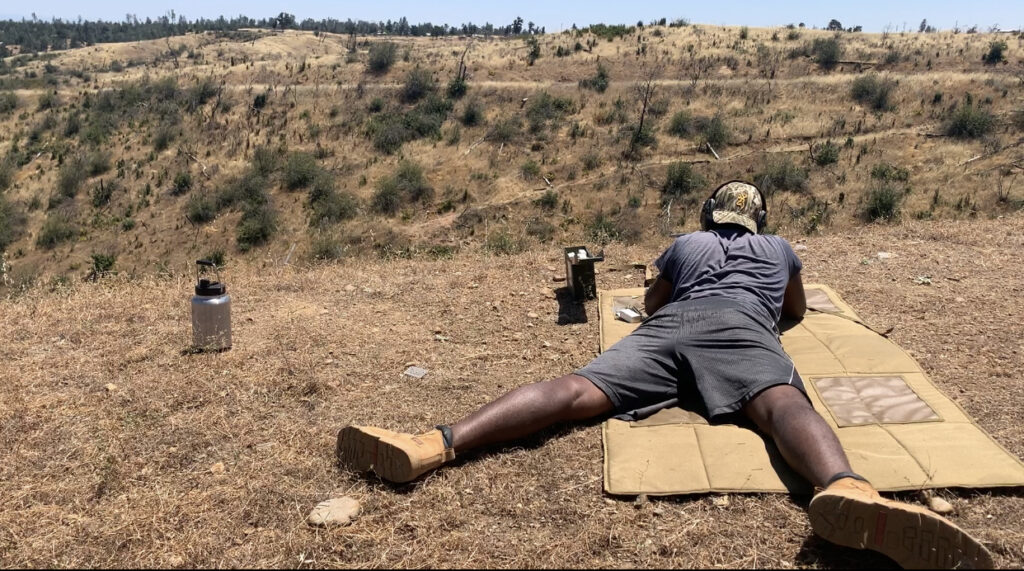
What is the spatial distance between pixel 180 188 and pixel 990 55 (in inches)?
1206

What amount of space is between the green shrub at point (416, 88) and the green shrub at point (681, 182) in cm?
1303

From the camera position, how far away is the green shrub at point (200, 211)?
2134cm

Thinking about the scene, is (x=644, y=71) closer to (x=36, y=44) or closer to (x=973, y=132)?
(x=973, y=132)

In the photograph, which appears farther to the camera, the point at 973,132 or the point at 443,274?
the point at 973,132

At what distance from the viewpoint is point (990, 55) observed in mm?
27000

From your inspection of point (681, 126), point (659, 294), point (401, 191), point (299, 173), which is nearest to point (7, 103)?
point (299, 173)

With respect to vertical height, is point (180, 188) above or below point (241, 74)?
below

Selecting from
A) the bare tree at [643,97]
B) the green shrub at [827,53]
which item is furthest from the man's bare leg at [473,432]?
the green shrub at [827,53]

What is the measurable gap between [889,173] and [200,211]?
19615 mm

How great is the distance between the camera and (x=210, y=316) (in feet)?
14.8

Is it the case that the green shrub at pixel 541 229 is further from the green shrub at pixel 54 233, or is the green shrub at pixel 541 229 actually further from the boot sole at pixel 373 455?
the boot sole at pixel 373 455

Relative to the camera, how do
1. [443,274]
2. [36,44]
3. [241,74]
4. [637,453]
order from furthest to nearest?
1. [36,44]
2. [241,74]
3. [443,274]
4. [637,453]

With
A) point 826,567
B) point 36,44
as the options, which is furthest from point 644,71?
point 36,44

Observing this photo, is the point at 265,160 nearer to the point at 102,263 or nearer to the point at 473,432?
the point at 102,263
